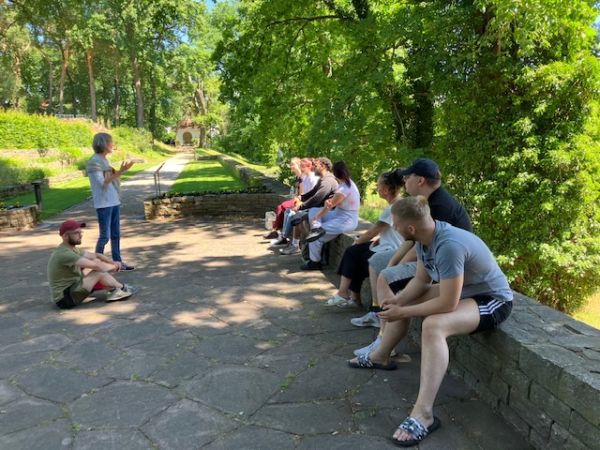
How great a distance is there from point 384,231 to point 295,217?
10.2 feet

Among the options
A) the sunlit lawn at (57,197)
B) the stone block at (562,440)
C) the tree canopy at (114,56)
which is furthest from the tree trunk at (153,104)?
the stone block at (562,440)

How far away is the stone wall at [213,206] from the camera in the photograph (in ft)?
36.5

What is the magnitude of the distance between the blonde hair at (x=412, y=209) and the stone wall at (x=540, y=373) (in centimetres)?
79

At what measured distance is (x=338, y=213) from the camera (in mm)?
5988

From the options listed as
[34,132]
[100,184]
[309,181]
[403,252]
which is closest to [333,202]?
[309,181]

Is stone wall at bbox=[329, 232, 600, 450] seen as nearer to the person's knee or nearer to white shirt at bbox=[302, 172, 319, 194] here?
the person's knee

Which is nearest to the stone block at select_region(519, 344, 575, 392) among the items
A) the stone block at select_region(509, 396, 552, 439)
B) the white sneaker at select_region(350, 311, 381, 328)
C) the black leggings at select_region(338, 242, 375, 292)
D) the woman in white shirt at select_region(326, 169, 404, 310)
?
the stone block at select_region(509, 396, 552, 439)

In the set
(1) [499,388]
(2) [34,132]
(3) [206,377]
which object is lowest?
(3) [206,377]

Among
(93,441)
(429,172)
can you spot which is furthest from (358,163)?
(93,441)

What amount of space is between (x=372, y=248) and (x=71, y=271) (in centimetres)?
305

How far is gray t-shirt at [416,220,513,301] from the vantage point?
2.66 metres

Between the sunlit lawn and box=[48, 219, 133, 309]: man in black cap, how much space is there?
7.60 metres

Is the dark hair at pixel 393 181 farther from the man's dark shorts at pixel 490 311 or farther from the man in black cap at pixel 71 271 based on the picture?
the man in black cap at pixel 71 271

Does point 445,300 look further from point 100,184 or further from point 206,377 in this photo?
point 100,184
